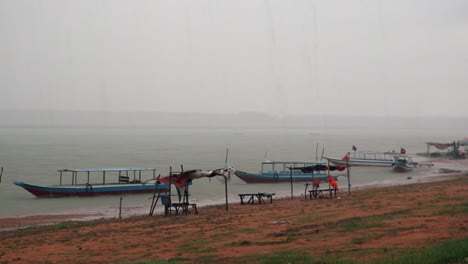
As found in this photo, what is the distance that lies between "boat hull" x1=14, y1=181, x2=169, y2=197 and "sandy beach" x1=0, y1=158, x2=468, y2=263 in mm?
17953

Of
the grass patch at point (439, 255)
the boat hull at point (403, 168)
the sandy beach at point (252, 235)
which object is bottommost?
the sandy beach at point (252, 235)

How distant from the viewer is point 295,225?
65.8 ft

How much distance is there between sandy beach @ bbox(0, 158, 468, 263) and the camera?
1429 cm

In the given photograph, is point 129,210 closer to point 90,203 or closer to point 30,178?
point 90,203

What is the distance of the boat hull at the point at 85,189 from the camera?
43062 mm

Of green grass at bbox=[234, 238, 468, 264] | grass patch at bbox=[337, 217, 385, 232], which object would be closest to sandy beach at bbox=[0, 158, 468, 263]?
grass patch at bbox=[337, 217, 385, 232]

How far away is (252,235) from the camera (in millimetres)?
18141

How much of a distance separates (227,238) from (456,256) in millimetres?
9211

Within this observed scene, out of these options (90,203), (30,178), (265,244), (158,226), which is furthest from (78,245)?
(30,178)

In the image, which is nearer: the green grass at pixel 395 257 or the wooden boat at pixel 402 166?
the green grass at pixel 395 257

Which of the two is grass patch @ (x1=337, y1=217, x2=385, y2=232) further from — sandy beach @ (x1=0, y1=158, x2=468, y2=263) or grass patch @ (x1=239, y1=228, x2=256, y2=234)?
grass patch @ (x1=239, y1=228, x2=256, y2=234)

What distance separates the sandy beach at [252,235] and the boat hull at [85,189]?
17953mm

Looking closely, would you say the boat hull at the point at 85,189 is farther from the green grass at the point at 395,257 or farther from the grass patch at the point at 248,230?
the green grass at the point at 395,257

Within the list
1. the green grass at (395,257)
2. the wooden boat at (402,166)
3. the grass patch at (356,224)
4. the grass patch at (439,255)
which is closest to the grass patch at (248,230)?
the grass patch at (356,224)
